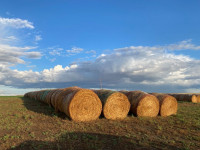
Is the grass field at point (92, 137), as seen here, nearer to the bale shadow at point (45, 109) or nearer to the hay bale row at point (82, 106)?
the hay bale row at point (82, 106)

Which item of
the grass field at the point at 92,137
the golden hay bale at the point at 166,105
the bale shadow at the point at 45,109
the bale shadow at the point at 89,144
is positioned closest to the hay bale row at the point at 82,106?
the bale shadow at the point at 45,109

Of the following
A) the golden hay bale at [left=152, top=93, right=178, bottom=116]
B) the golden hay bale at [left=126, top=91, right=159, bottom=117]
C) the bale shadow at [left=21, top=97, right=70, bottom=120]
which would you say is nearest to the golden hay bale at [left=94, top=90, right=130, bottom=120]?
the golden hay bale at [left=126, top=91, right=159, bottom=117]

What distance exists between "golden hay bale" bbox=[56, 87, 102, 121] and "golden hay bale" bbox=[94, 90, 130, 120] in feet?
1.45

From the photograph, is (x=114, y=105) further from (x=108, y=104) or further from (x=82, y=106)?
(x=82, y=106)

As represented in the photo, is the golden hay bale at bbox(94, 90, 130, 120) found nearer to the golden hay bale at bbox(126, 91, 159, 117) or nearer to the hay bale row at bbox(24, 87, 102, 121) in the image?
the hay bale row at bbox(24, 87, 102, 121)

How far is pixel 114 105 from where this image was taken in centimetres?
960

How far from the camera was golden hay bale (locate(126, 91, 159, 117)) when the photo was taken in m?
10.3

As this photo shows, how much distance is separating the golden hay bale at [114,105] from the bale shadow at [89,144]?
3.37m

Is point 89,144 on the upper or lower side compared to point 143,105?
lower

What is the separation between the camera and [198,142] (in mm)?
6000

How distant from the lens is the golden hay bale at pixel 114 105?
31.0 ft

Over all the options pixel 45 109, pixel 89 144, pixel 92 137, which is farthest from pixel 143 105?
pixel 45 109

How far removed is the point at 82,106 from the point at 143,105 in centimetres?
378

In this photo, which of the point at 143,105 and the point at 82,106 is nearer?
the point at 82,106
